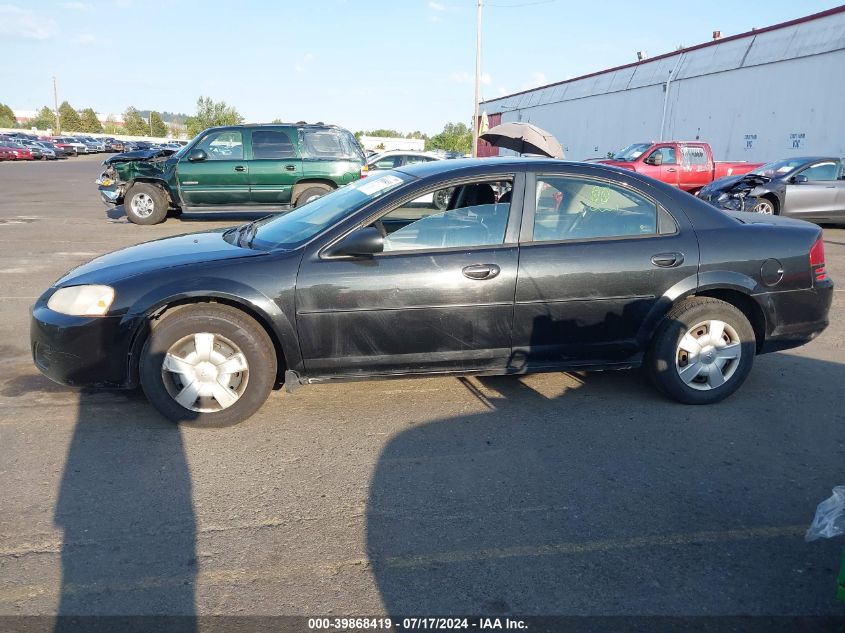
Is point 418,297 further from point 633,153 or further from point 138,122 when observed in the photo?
point 138,122

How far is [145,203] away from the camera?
1344 centimetres

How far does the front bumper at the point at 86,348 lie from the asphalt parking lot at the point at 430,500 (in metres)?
0.31

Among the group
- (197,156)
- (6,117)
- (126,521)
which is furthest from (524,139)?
(6,117)

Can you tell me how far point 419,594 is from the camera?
2684 millimetres

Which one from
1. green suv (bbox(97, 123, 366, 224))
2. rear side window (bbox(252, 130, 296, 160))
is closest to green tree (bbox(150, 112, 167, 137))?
green suv (bbox(97, 123, 366, 224))

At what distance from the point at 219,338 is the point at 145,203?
10567mm

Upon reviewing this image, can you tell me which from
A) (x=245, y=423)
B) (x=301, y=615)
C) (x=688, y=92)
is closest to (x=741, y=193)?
(x=245, y=423)

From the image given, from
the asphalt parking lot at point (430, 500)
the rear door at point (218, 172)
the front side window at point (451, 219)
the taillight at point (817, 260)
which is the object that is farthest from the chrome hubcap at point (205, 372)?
the rear door at point (218, 172)

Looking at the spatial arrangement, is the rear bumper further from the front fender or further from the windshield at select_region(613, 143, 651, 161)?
the windshield at select_region(613, 143, 651, 161)

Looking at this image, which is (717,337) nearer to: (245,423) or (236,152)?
(245,423)

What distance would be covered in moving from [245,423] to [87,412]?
104 cm

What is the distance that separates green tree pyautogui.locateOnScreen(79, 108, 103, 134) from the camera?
110188mm

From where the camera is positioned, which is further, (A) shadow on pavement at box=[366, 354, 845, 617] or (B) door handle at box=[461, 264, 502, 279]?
(B) door handle at box=[461, 264, 502, 279]

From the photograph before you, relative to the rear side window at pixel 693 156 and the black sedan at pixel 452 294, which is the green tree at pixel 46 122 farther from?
the black sedan at pixel 452 294
